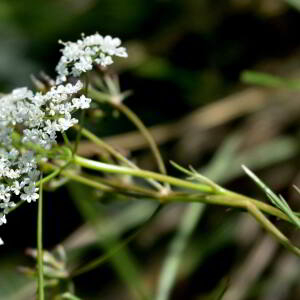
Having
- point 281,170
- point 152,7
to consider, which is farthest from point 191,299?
point 152,7

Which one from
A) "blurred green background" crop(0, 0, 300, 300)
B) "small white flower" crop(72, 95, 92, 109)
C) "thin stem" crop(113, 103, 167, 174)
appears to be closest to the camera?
"small white flower" crop(72, 95, 92, 109)

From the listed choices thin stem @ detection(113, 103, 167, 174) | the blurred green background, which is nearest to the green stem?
thin stem @ detection(113, 103, 167, 174)

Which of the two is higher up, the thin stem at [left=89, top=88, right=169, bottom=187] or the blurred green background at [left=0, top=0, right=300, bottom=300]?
the blurred green background at [left=0, top=0, right=300, bottom=300]

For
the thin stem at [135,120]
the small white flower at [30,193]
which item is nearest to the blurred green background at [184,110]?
the thin stem at [135,120]

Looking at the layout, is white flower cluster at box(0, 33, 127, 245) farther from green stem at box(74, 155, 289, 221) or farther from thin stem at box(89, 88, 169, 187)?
thin stem at box(89, 88, 169, 187)

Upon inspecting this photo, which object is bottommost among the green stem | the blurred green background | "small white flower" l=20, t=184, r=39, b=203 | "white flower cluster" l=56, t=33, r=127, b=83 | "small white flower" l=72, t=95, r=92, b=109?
the green stem

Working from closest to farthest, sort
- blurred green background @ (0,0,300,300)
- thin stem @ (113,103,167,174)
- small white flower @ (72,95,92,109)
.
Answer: small white flower @ (72,95,92,109) → thin stem @ (113,103,167,174) → blurred green background @ (0,0,300,300)

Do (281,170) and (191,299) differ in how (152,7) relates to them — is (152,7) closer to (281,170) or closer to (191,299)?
(281,170)

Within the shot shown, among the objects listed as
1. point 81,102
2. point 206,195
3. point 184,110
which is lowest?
point 206,195

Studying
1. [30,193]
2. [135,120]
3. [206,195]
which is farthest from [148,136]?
[30,193]

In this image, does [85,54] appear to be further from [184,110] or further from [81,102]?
[184,110]
